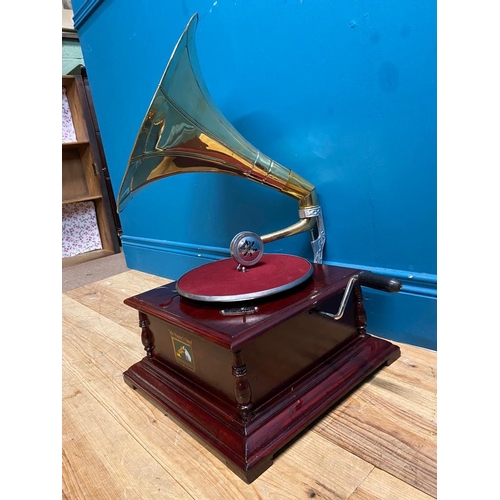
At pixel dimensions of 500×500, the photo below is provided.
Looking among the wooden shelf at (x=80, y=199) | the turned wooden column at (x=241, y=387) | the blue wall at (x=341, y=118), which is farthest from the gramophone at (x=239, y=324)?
the wooden shelf at (x=80, y=199)

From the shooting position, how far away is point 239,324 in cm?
67

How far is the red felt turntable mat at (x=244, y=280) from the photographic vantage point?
738 millimetres

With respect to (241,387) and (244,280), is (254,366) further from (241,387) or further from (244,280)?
(244,280)

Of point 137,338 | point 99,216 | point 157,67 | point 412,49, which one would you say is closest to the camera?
point 412,49

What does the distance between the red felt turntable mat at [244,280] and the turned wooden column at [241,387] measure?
12 cm

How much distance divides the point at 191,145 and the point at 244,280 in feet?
1.14

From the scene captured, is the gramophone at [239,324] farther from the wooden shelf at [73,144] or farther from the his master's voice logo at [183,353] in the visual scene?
the wooden shelf at [73,144]

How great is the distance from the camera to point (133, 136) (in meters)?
1.76

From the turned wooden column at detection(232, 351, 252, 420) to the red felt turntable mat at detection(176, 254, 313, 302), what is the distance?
116 millimetres

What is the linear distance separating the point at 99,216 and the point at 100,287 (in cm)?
132

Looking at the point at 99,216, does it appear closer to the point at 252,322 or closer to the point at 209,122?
the point at 209,122

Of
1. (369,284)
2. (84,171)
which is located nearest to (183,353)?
(369,284)

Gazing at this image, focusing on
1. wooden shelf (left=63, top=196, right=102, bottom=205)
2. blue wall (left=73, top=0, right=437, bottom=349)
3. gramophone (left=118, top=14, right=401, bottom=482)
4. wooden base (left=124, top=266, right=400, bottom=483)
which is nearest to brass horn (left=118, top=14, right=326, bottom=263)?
gramophone (left=118, top=14, right=401, bottom=482)

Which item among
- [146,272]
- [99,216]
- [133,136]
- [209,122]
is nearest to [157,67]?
[133,136]
